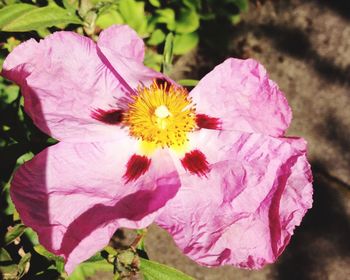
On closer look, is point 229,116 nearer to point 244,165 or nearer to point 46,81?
point 244,165

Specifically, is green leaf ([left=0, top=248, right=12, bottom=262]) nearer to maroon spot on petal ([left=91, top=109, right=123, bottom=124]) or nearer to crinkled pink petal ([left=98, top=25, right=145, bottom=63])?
maroon spot on petal ([left=91, top=109, right=123, bottom=124])

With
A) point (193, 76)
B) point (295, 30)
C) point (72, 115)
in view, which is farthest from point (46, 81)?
point (295, 30)

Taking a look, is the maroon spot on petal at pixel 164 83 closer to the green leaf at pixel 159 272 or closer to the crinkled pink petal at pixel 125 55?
the crinkled pink petal at pixel 125 55

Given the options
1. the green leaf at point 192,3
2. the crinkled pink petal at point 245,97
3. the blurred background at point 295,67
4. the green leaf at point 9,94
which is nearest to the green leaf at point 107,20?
the blurred background at point 295,67

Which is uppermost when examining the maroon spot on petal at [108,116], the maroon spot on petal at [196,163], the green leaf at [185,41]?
the maroon spot on petal at [108,116]

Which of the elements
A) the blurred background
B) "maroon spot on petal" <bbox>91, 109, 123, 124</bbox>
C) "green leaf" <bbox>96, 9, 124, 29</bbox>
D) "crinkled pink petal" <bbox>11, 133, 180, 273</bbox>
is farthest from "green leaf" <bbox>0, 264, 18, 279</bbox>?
"green leaf" <bbox>96, 9, 124, 29</bbox>

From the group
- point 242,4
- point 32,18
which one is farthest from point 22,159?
point 242,4
